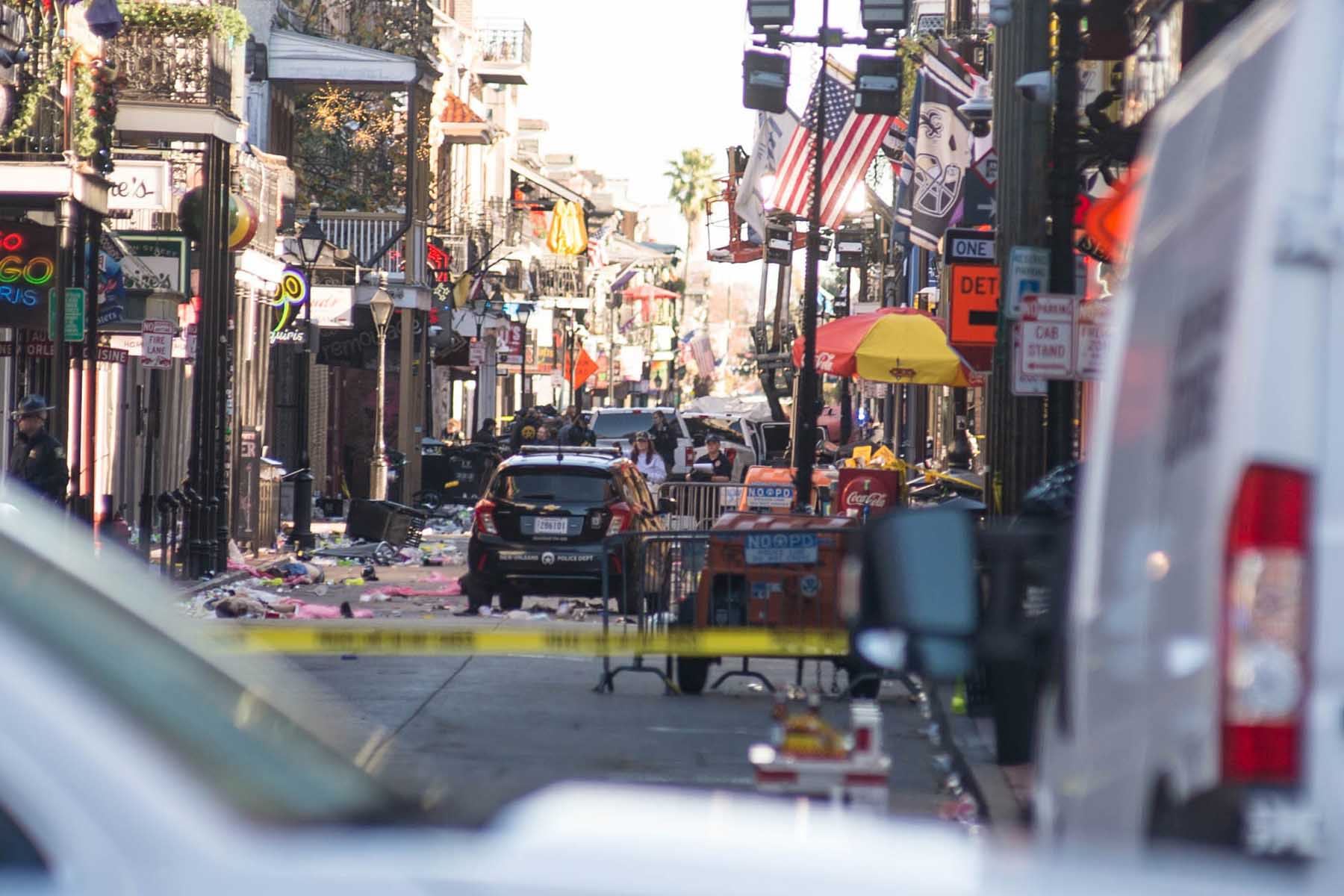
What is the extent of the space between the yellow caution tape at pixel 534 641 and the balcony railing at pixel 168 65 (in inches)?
328

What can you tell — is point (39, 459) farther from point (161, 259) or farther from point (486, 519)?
point (161, 259)

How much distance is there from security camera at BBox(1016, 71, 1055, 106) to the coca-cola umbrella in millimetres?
9060

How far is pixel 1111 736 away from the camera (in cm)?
373

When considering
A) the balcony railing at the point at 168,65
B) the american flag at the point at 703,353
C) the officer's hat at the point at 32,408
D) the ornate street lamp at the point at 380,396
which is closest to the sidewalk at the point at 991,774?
the officer's hat at the point at 32,408

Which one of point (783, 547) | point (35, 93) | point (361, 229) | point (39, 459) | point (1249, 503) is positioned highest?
point (361, 229)

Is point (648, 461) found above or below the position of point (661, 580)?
above

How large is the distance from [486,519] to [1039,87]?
882 centimetres

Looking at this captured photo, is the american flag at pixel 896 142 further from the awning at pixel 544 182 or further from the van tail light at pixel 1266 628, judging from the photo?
the van tail light at pixel 1266 628

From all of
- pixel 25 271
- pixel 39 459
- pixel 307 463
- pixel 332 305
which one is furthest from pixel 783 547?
pixel 332 305

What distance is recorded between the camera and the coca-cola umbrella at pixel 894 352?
2439cm

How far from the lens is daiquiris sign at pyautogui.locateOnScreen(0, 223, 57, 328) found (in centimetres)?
2048

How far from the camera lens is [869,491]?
24500mm

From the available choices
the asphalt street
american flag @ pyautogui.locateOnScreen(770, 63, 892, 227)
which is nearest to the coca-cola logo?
the asphalt street

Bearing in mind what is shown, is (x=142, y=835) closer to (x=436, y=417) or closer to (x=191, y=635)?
(x=191, y=635)
